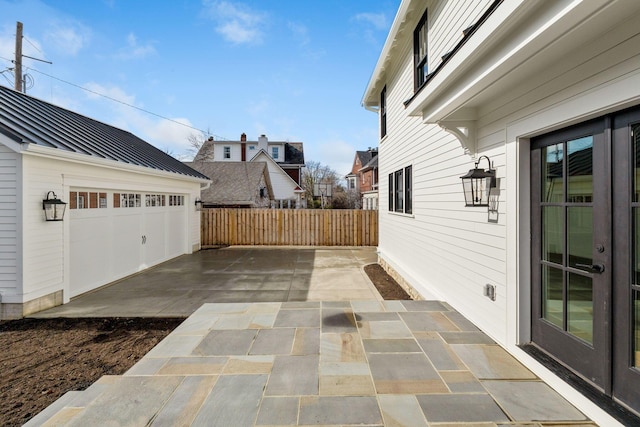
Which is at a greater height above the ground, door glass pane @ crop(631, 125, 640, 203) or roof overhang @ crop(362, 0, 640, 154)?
roof overhang @ crop(362, 0, 640, 154)

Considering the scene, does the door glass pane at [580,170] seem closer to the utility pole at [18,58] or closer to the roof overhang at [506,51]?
the roof overhang at [506,51]

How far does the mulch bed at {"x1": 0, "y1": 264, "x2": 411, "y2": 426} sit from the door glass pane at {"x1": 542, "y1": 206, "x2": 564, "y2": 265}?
421 cm

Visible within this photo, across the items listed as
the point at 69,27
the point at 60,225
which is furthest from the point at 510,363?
the point at 69,27

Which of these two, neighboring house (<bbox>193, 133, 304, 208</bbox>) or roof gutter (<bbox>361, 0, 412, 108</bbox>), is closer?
roof gutter (<bbox>361, 0, 412, 108</bbox>)

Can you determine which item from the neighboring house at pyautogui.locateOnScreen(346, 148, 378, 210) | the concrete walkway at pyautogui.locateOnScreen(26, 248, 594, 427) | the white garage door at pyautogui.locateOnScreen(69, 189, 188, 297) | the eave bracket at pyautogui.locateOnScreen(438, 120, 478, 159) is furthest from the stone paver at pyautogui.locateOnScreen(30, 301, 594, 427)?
the neighboring house at pyautogui.locateOnScreen(346, 148, 378, 210)

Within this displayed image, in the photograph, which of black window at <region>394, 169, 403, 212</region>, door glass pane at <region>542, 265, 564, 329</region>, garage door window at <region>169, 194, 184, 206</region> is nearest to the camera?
door glass pane at <region>542, 265, 564, 329</region>

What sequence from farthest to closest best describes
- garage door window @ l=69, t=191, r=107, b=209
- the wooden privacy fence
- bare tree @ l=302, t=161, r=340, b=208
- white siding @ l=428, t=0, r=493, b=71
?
bare tree @ l=302, t=161, r=340, b=208
the wooden privacy fence
garage door window @ l=69, t=191, r=107, b=209
white siding @ l=428, t=0, r=493, b=71

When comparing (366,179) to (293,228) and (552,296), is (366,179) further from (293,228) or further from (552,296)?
(552,296)

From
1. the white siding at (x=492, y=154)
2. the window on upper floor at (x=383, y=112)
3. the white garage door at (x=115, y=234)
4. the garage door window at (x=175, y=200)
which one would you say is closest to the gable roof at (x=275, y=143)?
the garage door window at (x=175, y=200)

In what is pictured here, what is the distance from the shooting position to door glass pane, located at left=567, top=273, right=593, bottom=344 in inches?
82.2

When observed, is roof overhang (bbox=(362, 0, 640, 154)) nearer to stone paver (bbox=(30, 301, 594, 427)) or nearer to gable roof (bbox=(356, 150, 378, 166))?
stone paver (bbox=(30, 301, 594, 427))

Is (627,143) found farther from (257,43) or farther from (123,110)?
(123,110)

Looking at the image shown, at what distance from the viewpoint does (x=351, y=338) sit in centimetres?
316

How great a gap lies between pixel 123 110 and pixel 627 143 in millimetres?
19824
